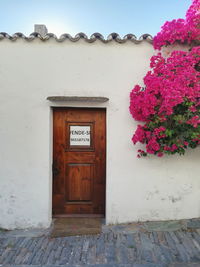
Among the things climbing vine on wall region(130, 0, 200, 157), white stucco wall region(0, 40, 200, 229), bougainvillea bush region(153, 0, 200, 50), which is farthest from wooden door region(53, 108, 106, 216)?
bougainvillea bush region(153, 0, 200, 50)

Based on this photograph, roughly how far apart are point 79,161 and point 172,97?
2064 millimetres

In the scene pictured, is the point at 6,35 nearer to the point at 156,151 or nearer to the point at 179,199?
the point at 156,151

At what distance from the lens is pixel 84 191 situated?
3.65 meters

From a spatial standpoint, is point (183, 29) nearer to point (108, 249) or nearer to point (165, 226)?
point (165, 226)

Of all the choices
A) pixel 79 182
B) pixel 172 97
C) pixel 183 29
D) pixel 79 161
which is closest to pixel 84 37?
pixel 183 29

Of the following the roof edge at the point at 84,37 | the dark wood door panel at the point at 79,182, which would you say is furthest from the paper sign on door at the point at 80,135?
the roof edge at the point at 84,37

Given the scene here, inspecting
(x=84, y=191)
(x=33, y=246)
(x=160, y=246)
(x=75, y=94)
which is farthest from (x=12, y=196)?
(x=160, y=246)

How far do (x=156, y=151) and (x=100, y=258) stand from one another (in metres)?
1.84

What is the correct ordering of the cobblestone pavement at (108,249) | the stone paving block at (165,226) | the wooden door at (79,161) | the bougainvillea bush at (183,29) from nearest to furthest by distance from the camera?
the cobblestone pavement at (108,249), the bougainvillea bush at (183,29), the stone paving block at (165,226), the wooden door at (79,161)

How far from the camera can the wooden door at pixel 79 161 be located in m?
3.55

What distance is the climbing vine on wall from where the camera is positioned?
2.77 m

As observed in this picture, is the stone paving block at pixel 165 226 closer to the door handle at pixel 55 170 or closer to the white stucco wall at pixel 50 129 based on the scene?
the white stucco wall at pixel 50 129

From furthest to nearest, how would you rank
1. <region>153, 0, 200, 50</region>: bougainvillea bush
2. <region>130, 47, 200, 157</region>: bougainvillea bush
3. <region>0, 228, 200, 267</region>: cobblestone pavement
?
<region>153, 0, 200, 50</region>: bougainvillea bush → <region>130, 47, 200, 157</region>: bougainvillea bush → <region>0, 228, 200, 267</region>: cobblestone pavement

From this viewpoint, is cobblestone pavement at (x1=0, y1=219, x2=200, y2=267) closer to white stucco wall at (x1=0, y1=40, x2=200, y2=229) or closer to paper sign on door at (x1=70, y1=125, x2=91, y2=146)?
white stucco wall at (x1=0, y1=40, x2=200, y2=229)
